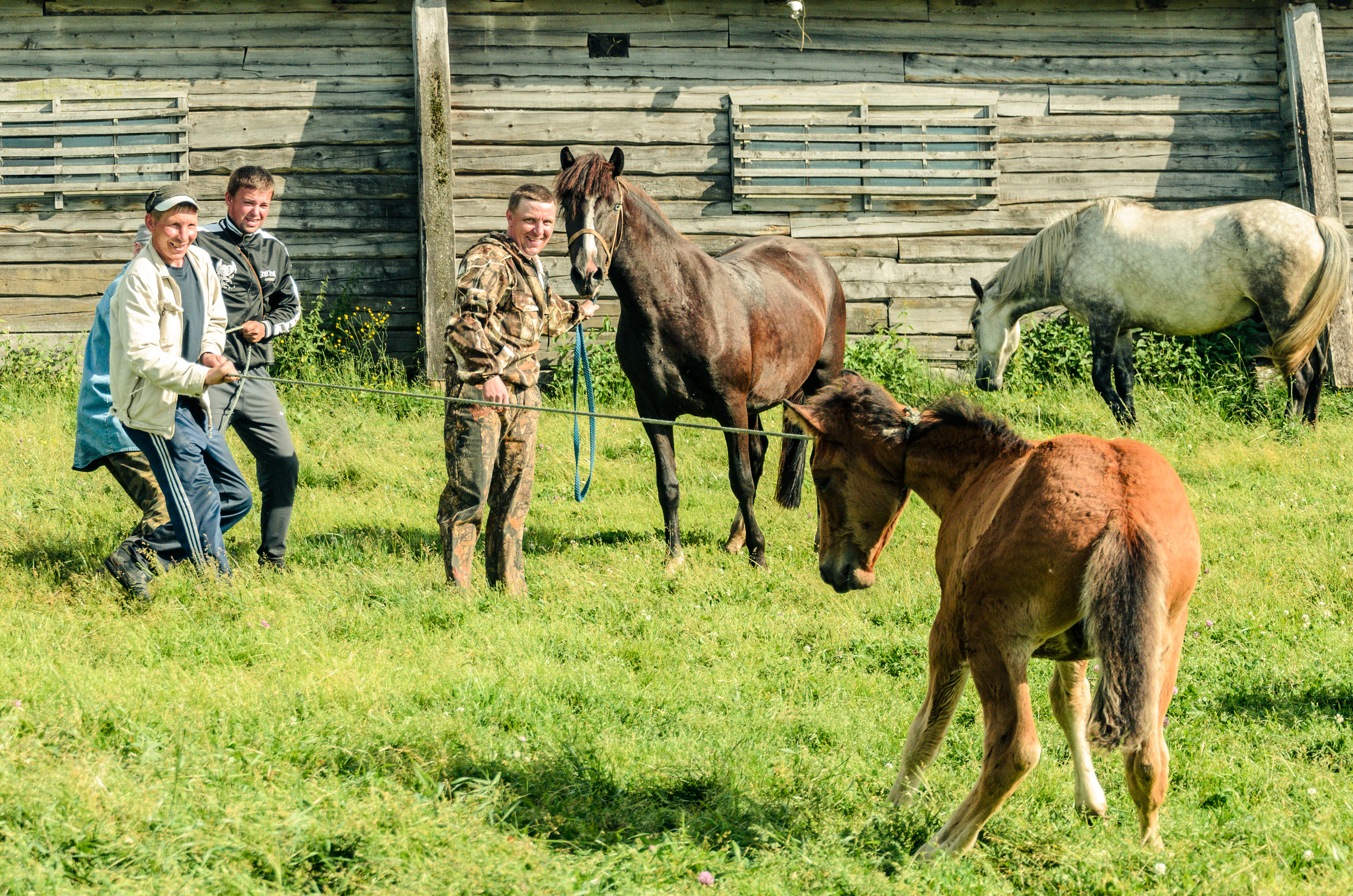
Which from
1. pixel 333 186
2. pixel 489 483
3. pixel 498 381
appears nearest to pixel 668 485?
pixel 489 483

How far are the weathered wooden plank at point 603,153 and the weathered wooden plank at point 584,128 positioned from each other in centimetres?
6

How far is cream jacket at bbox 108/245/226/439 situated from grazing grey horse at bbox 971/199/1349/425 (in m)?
7.59

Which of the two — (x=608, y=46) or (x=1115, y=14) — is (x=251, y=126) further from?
(x=1115, y=14)

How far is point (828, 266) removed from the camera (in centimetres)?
863

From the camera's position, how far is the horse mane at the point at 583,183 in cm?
619

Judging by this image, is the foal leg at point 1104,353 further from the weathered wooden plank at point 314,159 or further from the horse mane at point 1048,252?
the weathered wooden plank at point 314,159

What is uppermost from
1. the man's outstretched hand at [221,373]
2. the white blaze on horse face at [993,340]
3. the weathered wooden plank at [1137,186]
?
the weathered wooden plank at [1137,186]

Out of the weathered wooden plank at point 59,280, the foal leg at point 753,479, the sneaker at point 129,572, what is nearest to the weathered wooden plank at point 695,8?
the weathered wooden plank at point 59,280

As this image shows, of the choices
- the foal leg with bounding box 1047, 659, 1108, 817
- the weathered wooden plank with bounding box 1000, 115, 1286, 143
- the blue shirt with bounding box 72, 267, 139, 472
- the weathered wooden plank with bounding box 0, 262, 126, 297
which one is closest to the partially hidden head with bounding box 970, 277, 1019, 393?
the weathered wooden plank with bounding box 1000, 115, 1286, 143

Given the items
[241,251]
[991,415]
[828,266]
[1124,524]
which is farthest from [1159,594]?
[828,266]

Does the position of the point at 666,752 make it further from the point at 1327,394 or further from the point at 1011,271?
the point at 1327,394

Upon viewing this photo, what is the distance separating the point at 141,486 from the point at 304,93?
6313 millimetres

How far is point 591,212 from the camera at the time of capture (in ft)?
20.3

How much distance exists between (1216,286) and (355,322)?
8.19 m
